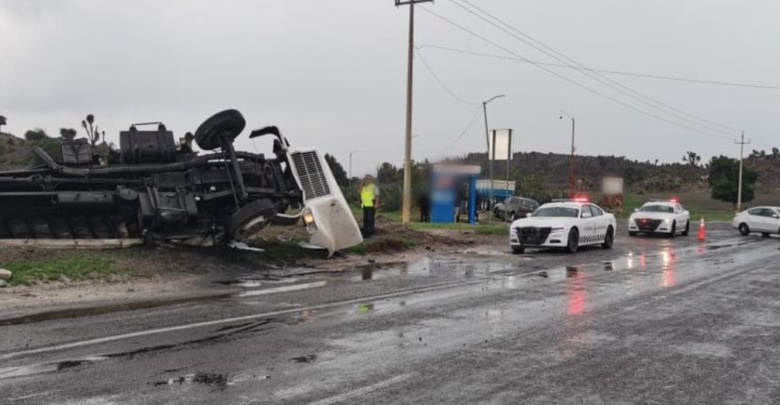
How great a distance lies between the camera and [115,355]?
673 centimetres

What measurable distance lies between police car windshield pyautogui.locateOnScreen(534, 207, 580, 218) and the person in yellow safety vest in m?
5.19

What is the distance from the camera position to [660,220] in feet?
97.6

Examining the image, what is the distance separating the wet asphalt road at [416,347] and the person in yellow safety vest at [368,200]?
22.5 ft

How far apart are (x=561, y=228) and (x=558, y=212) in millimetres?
1477

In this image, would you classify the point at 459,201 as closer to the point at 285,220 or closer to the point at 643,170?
the point at 285,220

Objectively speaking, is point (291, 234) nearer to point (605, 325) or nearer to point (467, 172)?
point (605, 325)

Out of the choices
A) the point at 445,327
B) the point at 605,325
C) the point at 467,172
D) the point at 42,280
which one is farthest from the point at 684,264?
the point at 467,172

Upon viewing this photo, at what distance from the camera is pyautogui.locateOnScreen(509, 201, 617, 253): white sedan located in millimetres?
20172

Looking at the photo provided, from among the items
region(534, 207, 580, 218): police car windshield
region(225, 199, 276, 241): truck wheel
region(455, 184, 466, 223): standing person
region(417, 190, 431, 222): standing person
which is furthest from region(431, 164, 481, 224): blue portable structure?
region(225, 199, 276, 241): truck wheel

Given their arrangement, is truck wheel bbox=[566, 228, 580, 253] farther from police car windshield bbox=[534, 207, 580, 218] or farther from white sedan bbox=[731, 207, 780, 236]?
white sedan bbox=[731, 207, 780, 236]

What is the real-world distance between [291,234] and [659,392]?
13886 millimetres

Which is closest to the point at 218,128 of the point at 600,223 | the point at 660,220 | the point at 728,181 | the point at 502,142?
the point at 600,223

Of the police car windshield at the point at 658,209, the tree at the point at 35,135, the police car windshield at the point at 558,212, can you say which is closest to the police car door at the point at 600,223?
the police car windshield at the point at 558,212

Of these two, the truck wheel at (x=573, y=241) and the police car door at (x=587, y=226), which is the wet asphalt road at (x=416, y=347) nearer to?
the truck wheel at (x=573, y=241)
